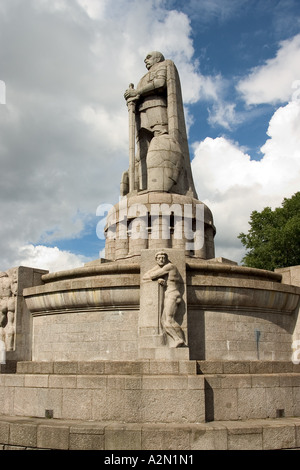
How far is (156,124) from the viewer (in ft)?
56.2

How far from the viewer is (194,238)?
14555 millimetres

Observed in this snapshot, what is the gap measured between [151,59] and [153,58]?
86 millimetres

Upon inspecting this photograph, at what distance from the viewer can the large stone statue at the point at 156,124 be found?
16.0 metres

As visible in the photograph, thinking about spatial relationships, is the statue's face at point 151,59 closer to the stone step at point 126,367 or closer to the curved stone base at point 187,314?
the curved stone base at point 187,314

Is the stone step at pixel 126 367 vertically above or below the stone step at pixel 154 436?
above

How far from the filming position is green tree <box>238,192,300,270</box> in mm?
29938

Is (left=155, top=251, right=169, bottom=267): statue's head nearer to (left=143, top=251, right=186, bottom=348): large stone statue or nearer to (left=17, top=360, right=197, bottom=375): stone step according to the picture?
(left=143, top=251, right=186, bottom=348): large stone statue

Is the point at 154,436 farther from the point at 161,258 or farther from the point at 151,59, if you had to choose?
the point at 151,59

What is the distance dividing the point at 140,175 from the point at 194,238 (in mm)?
3923

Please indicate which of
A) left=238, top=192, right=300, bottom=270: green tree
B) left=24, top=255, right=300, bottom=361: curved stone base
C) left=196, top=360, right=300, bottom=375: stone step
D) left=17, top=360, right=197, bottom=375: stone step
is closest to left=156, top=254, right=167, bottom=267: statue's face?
Result: left=24, top=255, right=300, bottom=361: curved stone base

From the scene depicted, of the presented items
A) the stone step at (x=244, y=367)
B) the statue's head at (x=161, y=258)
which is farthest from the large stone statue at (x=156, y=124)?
the stone step at (x=244, y=367)

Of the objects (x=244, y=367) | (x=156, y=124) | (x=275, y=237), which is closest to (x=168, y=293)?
(x=244, y=367)

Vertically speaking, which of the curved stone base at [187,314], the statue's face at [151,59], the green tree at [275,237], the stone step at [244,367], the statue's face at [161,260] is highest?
the statue's face at [151,59]
